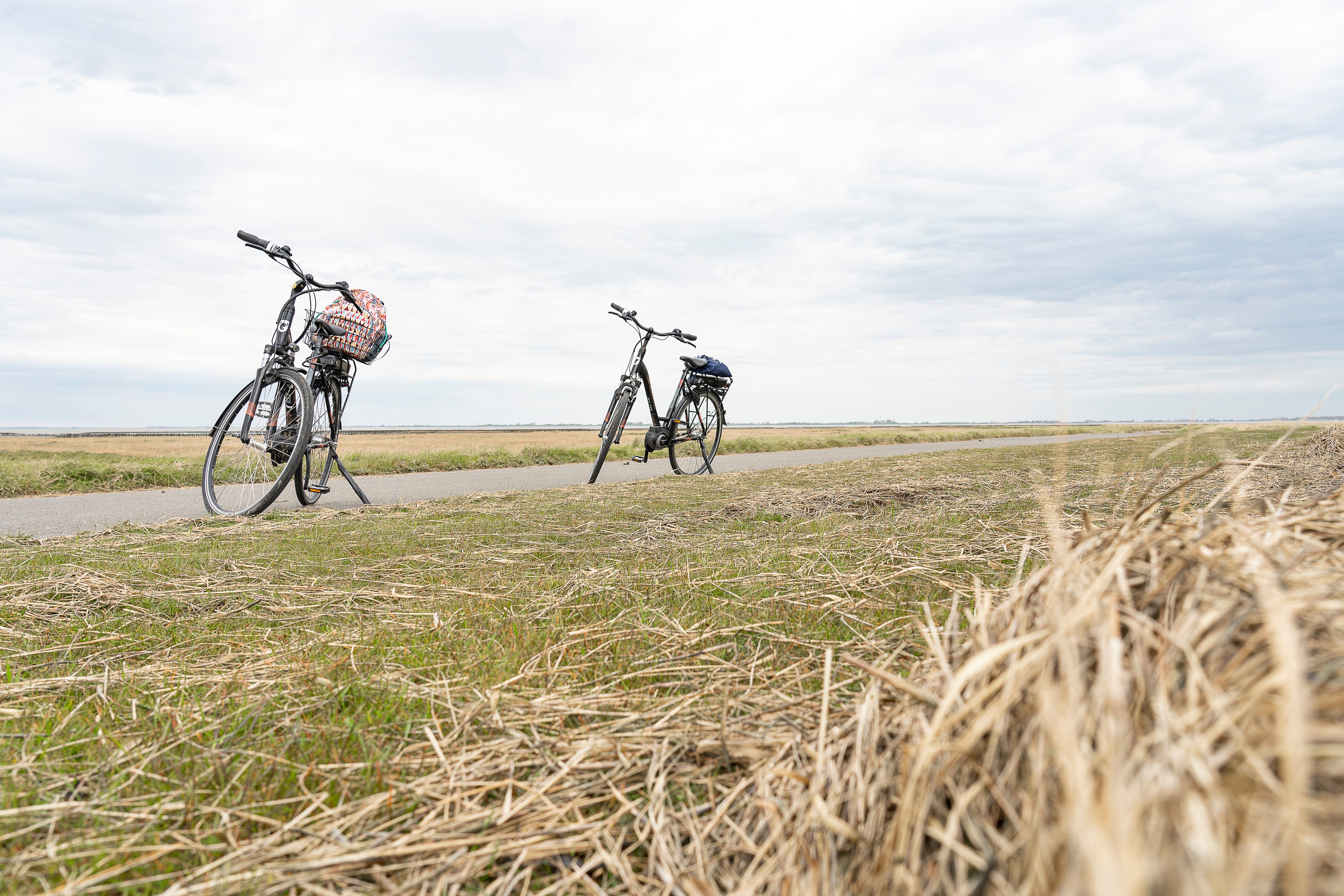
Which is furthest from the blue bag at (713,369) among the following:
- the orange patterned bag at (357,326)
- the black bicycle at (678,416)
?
the orange patterned bag at (357,326)

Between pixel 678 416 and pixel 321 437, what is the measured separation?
5161 millimetres

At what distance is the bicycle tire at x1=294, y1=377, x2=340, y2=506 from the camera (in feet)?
21.8

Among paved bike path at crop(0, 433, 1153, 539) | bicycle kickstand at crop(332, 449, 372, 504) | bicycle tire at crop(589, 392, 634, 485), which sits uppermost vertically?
bicycle tire at crop(589, 392, 634, 485)

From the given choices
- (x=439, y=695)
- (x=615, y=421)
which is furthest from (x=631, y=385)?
(x=439, y=695)

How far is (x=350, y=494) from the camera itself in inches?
322

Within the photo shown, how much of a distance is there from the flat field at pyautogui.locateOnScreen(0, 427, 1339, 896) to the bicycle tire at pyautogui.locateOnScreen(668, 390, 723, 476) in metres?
6.56

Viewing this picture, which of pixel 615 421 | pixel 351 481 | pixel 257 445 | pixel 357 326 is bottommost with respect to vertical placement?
pixel 351 481

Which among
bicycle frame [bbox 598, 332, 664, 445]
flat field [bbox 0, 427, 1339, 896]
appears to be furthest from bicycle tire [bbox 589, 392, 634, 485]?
flat field [bbox 0, 427, 1339, 896]

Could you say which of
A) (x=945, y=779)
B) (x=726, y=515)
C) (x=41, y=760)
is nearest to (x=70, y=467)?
(x=726, y=515)

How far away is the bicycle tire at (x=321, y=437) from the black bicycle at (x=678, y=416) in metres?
3.08

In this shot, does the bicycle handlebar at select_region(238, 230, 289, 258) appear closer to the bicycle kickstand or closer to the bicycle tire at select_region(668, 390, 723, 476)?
A: the bicycle kickstand

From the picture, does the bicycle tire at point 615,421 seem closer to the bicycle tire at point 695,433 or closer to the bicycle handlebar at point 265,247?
the bicycle tire at point 695,433

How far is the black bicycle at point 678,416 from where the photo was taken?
985cm

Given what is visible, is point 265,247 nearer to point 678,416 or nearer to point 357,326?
point 357,326
